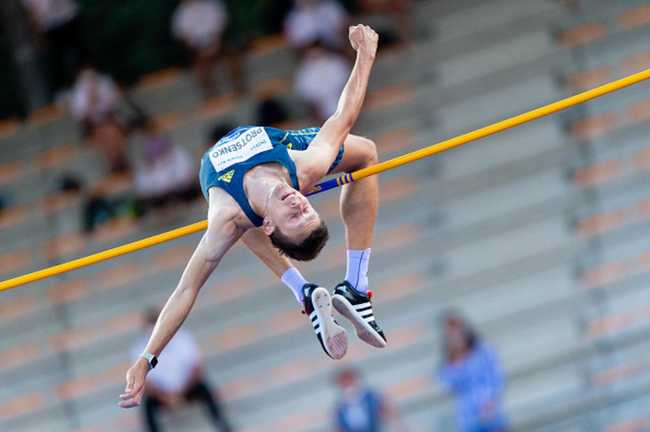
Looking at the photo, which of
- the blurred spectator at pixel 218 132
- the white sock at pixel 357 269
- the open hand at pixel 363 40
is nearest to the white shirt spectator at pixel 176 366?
the blurred spectator at pixel 218 132

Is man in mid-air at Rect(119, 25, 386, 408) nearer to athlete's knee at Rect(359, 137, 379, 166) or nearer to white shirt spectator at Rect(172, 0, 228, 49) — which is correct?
athlete's knee at Rect(359, 137, 379, 166)

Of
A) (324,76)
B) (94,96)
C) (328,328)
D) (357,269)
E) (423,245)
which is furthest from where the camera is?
(94,96)

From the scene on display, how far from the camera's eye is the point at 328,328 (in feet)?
24.9

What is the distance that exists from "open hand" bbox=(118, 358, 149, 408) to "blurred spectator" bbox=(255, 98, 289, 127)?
5.01 metres

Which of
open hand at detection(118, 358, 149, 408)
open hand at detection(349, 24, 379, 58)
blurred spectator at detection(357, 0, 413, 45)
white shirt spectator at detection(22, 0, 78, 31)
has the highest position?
blurred spectator at detection(357, 0, 413, 45)

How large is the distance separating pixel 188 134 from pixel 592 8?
10.5 feet

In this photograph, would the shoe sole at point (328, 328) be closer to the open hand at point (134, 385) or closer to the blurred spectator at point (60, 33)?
the open hand at point (134, 385)

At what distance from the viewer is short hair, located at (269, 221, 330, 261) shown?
708cm

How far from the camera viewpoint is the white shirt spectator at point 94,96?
40.1 feet

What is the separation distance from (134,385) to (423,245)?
514 cm

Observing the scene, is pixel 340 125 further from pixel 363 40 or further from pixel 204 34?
pixel 204 34

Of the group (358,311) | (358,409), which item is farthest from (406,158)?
(358,409)

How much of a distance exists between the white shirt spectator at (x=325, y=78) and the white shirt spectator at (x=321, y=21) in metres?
0.12

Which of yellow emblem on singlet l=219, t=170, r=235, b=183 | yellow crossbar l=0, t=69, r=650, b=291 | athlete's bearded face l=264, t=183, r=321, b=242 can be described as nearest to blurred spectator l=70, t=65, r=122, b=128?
yellow crossbar l=0, t=69, r=650, b=291
